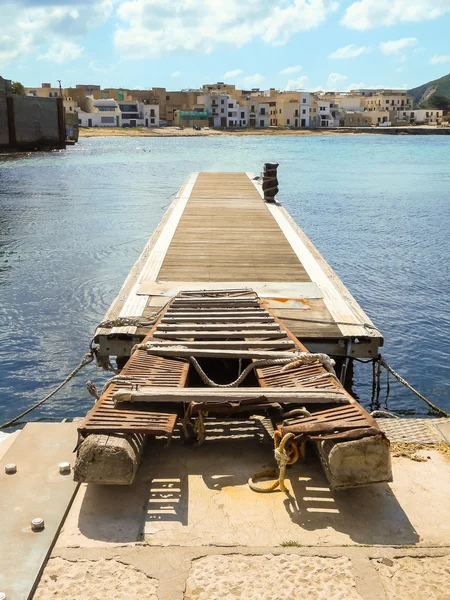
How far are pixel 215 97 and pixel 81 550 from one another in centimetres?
18196

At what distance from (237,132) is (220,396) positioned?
165m

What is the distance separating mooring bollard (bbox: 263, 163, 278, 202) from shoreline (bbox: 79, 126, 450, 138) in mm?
125664

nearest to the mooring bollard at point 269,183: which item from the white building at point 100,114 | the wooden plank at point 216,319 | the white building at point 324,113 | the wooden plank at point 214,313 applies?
the wooden plank at point 214,313

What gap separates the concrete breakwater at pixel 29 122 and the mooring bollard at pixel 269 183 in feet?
191

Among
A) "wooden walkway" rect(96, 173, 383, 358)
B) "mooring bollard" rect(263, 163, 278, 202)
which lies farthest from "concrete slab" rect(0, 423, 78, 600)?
"mooring bollard" rect(263, 163, 278, 202)

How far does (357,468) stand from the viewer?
5039 mm

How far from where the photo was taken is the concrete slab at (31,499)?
14.1 ft

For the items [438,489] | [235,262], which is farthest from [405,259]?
[438,489]

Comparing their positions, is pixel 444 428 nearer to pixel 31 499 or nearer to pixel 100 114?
pixel 31 499

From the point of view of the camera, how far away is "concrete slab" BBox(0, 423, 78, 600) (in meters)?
4.30

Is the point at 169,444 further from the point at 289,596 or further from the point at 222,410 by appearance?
the point at 289,596

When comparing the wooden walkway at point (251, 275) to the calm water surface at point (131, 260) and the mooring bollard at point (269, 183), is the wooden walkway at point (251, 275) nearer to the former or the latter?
the calm water surface at point (131, 260)

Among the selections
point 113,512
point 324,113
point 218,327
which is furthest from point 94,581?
point 324,113

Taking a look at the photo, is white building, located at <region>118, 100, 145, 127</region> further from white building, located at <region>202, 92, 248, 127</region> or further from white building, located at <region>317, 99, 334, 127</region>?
white building, located at <region>317, 99, 334, 127</region>
